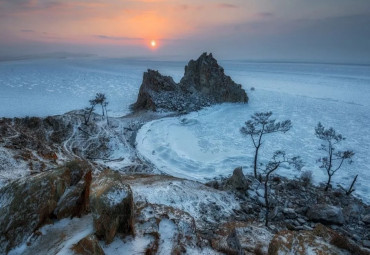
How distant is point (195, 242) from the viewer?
15000 mm

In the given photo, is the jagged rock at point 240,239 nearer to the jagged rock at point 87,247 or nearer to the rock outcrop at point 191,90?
the jagged rock at point 87,247

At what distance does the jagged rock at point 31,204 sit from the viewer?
1198cm

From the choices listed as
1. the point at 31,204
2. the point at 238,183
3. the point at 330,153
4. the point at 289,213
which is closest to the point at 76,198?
the point at 31,204

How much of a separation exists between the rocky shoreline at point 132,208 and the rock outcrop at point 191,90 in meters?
24.9

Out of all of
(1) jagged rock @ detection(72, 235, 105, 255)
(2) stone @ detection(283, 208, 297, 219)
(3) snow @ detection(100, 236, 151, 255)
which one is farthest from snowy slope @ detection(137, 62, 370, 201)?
(1) jagged rock @ detection(72, 235, 105, 255)

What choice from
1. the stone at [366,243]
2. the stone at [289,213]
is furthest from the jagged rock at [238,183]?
the stone at [366,243]

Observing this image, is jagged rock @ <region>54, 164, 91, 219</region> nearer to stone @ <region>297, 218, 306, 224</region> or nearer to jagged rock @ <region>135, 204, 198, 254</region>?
jagged rock @ <region>135, 204, 198, 254</region>

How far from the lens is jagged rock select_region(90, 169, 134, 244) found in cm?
1280

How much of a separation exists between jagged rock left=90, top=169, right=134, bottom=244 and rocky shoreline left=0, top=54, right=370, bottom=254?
2.0 inches

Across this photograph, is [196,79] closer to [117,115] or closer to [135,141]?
[117,115]

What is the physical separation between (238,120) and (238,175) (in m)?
38.0

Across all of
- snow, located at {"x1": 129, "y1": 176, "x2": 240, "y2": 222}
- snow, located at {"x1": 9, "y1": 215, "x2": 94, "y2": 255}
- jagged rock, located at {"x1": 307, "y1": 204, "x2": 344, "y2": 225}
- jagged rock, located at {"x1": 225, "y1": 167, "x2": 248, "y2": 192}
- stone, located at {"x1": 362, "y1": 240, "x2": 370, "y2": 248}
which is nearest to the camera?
snow, located at {"x1": 9, "y1": 215, "x2": 94, "y2": 255}

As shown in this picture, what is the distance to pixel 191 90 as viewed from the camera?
271ft

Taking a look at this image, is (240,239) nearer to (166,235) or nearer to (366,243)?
(166,235)
